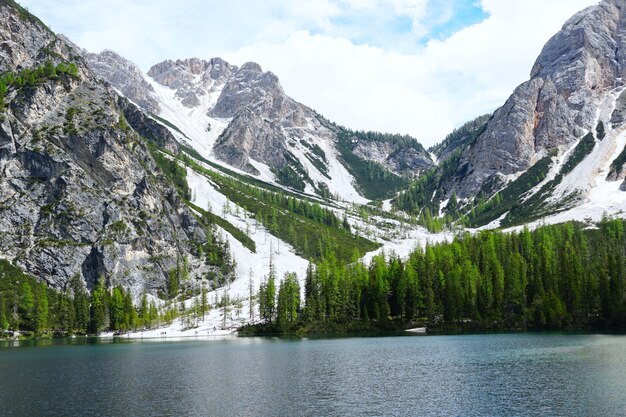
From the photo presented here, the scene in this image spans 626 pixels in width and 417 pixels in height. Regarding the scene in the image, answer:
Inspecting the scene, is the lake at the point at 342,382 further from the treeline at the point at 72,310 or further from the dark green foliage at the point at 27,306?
the treeline at the point at 72,310

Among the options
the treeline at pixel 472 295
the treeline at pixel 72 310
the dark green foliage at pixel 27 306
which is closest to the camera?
the treeline at pixel 472 295

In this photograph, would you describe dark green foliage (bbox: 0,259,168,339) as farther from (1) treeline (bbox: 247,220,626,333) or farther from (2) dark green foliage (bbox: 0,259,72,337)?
(1) treeline (bbox: 247,220,626,333)

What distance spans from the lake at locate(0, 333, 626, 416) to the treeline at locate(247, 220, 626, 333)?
36816mm

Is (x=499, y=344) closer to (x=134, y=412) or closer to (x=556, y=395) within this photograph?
(x=556, y=395)

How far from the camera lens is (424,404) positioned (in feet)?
145

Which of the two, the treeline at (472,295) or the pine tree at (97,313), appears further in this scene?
the pine tree at (97,313)

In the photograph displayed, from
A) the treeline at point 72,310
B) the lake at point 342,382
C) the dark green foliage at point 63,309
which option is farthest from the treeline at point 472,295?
the dark green foliage at point 63,309

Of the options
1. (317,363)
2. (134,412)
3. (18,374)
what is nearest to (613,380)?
(317,363)

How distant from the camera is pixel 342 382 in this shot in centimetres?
5634

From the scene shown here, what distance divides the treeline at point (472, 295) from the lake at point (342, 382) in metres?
36.8

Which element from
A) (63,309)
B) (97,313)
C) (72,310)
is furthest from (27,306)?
(97,313)

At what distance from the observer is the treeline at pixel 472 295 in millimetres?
121062

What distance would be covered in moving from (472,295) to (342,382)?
8644cm

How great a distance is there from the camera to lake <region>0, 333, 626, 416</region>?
43.8 m
